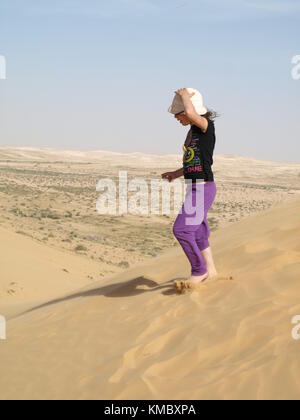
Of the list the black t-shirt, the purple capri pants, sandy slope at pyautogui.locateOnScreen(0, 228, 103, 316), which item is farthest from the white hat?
sandy slope at pyautogui.locateOnScreen(0, 228, 103, 316)

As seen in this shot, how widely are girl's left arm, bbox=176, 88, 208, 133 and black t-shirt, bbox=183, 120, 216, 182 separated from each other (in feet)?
0.28

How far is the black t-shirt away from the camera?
4723 millimetres

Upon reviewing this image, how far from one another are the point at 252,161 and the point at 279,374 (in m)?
122

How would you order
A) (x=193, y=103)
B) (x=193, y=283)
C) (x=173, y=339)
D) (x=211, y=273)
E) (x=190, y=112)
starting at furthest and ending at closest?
(x=211, y=273) → (x=193, y=283) → (x=193, y=103) → (x=190, y=112) → (x=173, y=339)

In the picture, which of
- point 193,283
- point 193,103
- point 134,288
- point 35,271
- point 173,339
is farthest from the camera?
point 35,271

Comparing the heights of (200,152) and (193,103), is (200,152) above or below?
below

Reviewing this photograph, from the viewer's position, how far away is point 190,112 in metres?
4.52

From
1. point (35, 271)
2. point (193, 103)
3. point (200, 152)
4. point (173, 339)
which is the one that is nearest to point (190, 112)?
point (193, 103)

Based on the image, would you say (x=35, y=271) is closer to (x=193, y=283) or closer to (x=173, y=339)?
(x=193, y=283)

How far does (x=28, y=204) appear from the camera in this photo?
94.0ft

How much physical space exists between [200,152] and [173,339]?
4.97 ft

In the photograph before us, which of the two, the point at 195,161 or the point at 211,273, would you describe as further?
the point at 211,273

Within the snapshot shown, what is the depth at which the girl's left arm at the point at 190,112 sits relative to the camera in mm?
4527

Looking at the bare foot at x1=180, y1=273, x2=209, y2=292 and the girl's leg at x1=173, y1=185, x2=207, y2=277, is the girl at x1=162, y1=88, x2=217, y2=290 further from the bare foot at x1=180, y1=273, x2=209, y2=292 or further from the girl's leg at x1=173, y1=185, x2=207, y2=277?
the bare foot at x1=180, y1=273, x2=209, y2=292
